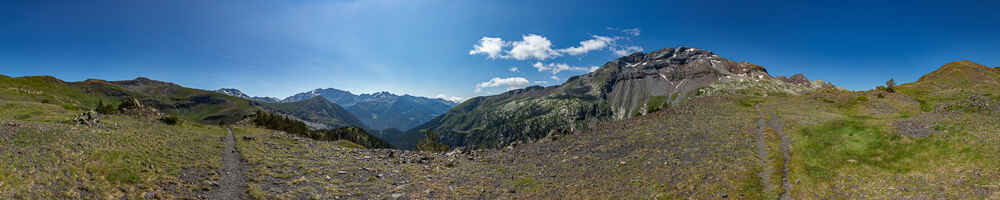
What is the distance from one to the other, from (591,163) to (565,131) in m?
12.3

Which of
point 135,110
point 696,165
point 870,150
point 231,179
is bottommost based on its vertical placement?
point 231,179

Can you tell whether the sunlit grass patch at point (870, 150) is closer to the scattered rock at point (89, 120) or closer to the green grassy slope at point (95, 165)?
the green grassy slope at point (95, 165)

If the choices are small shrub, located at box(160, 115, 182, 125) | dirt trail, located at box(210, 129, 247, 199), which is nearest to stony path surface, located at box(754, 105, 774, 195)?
dirt trail, located at box(210, 129, 247, 199)

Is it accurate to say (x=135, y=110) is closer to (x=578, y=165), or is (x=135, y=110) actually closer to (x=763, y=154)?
(x=578, y=165)

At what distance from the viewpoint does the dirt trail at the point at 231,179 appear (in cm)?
1769

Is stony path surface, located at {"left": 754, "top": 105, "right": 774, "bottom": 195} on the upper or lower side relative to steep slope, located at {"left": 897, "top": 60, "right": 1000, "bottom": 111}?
lower

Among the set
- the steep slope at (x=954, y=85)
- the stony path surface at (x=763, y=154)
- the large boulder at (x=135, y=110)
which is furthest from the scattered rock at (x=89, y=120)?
the steep slope at (x=954, y=85)

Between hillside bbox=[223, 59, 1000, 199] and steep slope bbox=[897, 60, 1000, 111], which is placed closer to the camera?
hillside bbox=[223, 59, 1000, 199]

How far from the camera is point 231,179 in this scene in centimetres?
2066

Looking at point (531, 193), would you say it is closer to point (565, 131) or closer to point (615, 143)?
point (615, 143)

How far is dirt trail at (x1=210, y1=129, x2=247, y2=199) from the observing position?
17.7 metres

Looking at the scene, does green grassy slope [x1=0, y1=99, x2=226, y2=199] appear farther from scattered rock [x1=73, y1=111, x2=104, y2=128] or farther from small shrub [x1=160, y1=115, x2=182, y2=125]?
small shrub [x1=160, y1=115, x2=182, y2=125]

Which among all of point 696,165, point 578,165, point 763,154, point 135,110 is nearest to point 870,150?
point 763,154

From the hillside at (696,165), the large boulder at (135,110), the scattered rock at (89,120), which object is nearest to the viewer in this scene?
the hillside at (696,165)
